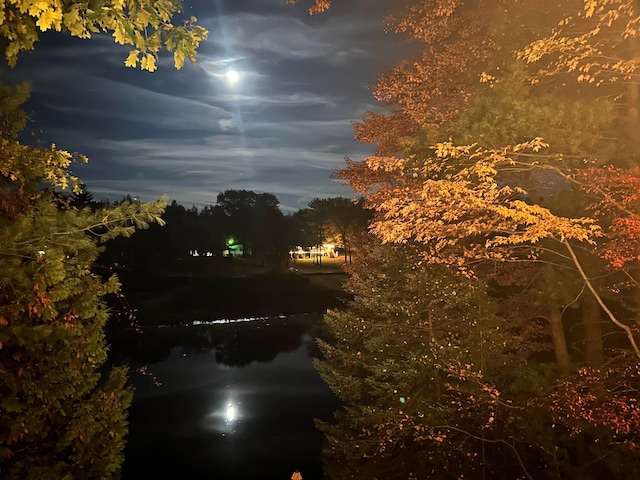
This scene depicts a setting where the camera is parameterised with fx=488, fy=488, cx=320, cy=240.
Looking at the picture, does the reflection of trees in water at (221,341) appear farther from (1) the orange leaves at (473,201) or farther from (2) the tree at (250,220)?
(2) the tree at (250,220)

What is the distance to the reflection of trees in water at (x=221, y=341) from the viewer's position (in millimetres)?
25922

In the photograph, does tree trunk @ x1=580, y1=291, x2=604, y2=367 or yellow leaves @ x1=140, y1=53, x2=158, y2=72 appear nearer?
yellow leaves @ x1=140, y1=53, x2=158, y2=72

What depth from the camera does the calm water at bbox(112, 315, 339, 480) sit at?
13469mm

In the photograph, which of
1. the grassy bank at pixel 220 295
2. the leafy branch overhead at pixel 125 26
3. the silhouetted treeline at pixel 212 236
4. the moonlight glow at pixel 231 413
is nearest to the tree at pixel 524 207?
the leafy branch overhead at pixel 125 26

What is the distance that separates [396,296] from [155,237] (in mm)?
39484

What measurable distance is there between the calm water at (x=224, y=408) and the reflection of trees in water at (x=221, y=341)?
64mm

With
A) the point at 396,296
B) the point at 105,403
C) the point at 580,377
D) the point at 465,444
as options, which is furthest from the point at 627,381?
the point at 105,403

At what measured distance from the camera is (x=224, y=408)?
18.0m

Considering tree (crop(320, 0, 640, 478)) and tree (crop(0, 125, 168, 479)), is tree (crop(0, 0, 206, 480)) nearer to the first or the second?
tree (crop(0, 125, 168, 479))

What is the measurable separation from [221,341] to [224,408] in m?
12.5

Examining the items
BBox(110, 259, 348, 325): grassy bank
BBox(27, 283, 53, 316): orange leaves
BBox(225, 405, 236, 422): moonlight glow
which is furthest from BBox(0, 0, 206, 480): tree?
BBox(110, 259, 348, 325): grassy bank

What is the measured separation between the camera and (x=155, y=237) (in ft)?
151

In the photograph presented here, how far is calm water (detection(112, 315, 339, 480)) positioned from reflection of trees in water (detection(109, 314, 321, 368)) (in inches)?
2.5

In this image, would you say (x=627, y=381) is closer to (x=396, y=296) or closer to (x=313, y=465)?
(x=396, y=296)
